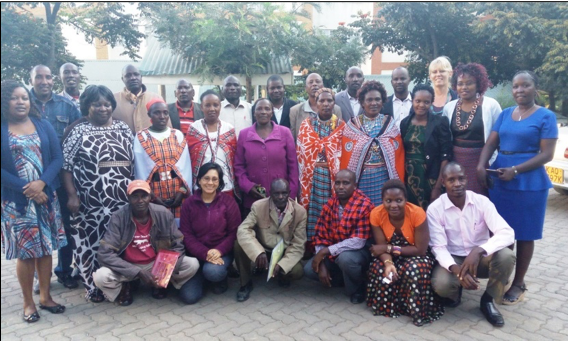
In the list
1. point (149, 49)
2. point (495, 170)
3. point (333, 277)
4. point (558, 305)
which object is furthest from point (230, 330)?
point (149, 49)

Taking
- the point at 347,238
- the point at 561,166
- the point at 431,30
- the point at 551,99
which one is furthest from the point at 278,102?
the point at 551,99

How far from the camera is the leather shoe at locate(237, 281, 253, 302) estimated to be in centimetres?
405

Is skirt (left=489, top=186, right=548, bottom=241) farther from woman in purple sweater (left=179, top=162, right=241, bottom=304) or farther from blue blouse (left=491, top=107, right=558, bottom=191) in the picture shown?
woman in purple sweater (left=179, top=162, right=241, bottom=304)

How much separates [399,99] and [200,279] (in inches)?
106

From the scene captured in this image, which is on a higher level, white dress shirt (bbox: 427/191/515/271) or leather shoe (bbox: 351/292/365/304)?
white dress shirt (bbox: 427/191/515/271)

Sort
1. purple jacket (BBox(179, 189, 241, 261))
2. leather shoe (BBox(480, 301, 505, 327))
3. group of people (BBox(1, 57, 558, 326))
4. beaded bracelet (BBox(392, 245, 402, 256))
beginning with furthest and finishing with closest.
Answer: purple jacket (BBox(179, 189, 241, 261)) < beaded bracelet (BBox(392, 245, 402, 256)) < group of people (BBox(1, 57, 558, 326)) < leather shoe (BBox(480, 301, 505, 327))

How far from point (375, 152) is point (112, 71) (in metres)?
8.16

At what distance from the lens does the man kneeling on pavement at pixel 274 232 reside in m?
4.06

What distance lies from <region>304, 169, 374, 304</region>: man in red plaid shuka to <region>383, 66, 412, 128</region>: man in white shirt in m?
1.15

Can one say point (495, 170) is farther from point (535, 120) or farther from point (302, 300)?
point (302, 300)

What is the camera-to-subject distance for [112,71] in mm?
10492

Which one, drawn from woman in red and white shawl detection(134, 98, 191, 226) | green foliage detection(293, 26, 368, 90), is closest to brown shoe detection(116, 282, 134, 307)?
woman in red and white shawl detection(134, 98, 191, 226)

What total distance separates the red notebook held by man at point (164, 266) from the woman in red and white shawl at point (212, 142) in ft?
2.42

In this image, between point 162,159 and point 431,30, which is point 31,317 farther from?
point 431,30
